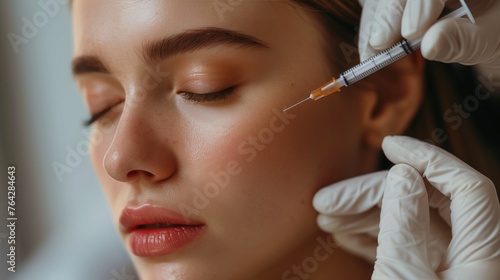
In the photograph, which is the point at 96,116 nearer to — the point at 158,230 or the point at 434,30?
the point at 158,230

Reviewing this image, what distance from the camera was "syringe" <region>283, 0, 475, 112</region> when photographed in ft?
3.40

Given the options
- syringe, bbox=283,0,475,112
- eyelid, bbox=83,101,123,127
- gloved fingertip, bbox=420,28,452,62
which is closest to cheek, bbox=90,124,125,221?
eyelid, bbox=83,101,123,127

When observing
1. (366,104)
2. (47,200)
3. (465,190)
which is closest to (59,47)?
(47,200)

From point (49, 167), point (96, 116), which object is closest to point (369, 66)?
point (96, 116)

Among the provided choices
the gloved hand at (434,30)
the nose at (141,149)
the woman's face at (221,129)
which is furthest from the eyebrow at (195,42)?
the gloved hand at (434,30)

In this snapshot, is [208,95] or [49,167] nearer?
[208,95]

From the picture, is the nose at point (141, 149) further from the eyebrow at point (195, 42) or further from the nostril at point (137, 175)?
the eyebrow at point (195, 42)

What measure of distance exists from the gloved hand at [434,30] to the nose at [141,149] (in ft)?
1.46

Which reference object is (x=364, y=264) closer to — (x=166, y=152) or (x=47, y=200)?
(x=166, y=152)

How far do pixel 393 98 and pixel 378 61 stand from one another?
15 cm

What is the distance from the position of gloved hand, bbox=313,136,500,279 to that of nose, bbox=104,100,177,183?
0.33 meters

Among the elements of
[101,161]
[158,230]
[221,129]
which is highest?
[101,161]

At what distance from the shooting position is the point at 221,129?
108 cm

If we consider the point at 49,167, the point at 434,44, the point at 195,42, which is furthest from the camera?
the point at 49,167
